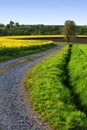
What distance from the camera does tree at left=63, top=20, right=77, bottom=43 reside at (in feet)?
492

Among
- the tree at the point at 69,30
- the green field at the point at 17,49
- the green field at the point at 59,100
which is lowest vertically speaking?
the tree at the point at 69,30

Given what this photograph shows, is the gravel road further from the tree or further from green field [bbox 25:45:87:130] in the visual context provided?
the tree

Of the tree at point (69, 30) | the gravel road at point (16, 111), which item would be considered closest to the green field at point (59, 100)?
the gravel road at point (16, 111)

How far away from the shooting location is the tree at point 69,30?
149875 millimetres

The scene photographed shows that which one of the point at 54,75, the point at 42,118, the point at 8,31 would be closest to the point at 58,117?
the point at 42,118

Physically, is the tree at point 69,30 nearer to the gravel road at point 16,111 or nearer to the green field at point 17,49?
the green field at point 17,49

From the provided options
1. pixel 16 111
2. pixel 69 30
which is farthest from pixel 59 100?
pixel 69 30

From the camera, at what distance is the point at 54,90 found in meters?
16.4

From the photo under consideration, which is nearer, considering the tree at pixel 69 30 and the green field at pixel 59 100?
the green field at pixel 59 100

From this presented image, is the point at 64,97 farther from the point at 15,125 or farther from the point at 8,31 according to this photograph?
the point at 8,31

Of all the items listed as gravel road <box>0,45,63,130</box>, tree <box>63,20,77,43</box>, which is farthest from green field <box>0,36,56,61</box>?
tree <box>63,20,77,43</box>

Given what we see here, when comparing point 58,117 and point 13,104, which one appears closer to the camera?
point 58,117

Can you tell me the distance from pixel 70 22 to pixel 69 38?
10483 millimetres

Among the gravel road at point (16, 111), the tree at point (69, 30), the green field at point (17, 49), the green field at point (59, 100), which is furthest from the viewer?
the tree at point (69, 30)
